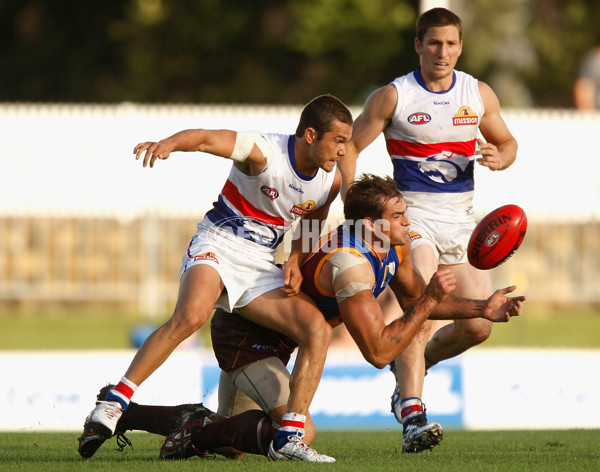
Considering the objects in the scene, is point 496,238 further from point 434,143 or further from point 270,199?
point 270,199

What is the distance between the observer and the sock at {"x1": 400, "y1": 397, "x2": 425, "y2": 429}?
6.54m

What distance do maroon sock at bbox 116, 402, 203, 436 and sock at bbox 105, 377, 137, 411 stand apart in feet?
1.17

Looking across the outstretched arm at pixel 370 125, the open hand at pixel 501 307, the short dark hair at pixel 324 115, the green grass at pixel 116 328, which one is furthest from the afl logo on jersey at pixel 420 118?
the green grass at pixel 116 328

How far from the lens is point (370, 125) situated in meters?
7.11

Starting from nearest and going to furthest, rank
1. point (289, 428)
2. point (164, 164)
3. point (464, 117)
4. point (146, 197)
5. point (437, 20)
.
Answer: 1. point (289, 428)
2. point (437, 20)
3. point (464, 117)
4. point (164, 164)
5. point (146, 197)

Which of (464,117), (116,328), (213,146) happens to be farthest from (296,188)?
(116,328)

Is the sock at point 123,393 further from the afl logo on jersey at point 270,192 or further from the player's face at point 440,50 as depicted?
→ the player's face at point 440,50

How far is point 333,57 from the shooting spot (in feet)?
75.1

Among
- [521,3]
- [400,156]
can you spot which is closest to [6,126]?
[400,156]

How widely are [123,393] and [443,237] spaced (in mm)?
2249

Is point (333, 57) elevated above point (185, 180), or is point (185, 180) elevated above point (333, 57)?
point (333, 57)

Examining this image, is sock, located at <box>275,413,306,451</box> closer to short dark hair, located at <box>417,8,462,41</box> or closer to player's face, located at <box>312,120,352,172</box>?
player's face, located at <box>312,120,352,172</box>

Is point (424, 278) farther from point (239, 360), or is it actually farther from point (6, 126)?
point (6, 126)

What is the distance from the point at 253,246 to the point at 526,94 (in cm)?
1525
